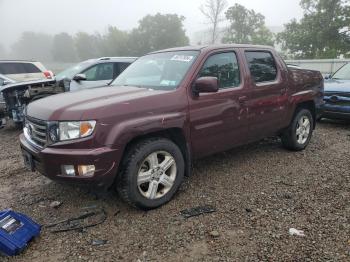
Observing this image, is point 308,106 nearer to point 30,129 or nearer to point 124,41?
point 30,129

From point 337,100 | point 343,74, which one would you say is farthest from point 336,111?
point 343,74

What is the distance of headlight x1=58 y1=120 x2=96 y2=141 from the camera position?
3125 mm

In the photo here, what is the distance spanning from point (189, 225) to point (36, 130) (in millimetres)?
1880

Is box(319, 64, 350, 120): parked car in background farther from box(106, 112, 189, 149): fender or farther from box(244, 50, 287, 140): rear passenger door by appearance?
box(106, 112, 189, 149): fender

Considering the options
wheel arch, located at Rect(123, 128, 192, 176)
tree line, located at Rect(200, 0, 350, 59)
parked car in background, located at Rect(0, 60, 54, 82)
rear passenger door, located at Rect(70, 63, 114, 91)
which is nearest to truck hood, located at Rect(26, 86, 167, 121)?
wheel arch, located at Rect(123, 128, 192, 176)

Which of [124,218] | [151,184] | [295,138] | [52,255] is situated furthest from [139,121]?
[295,138]

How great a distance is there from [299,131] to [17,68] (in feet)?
29.5

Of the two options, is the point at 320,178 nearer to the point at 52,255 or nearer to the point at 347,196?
the point at 347,196

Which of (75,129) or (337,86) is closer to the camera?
(75,129)

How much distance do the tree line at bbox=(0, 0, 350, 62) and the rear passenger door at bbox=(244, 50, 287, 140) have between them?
2462 centimetres

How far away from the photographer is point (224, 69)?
4.31 meters

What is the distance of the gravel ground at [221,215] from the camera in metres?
2.90

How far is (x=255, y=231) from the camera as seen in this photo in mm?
3197

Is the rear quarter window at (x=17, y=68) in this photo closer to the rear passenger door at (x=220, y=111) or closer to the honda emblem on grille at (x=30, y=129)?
the honda emblem on grille at (x=30, y=129)
